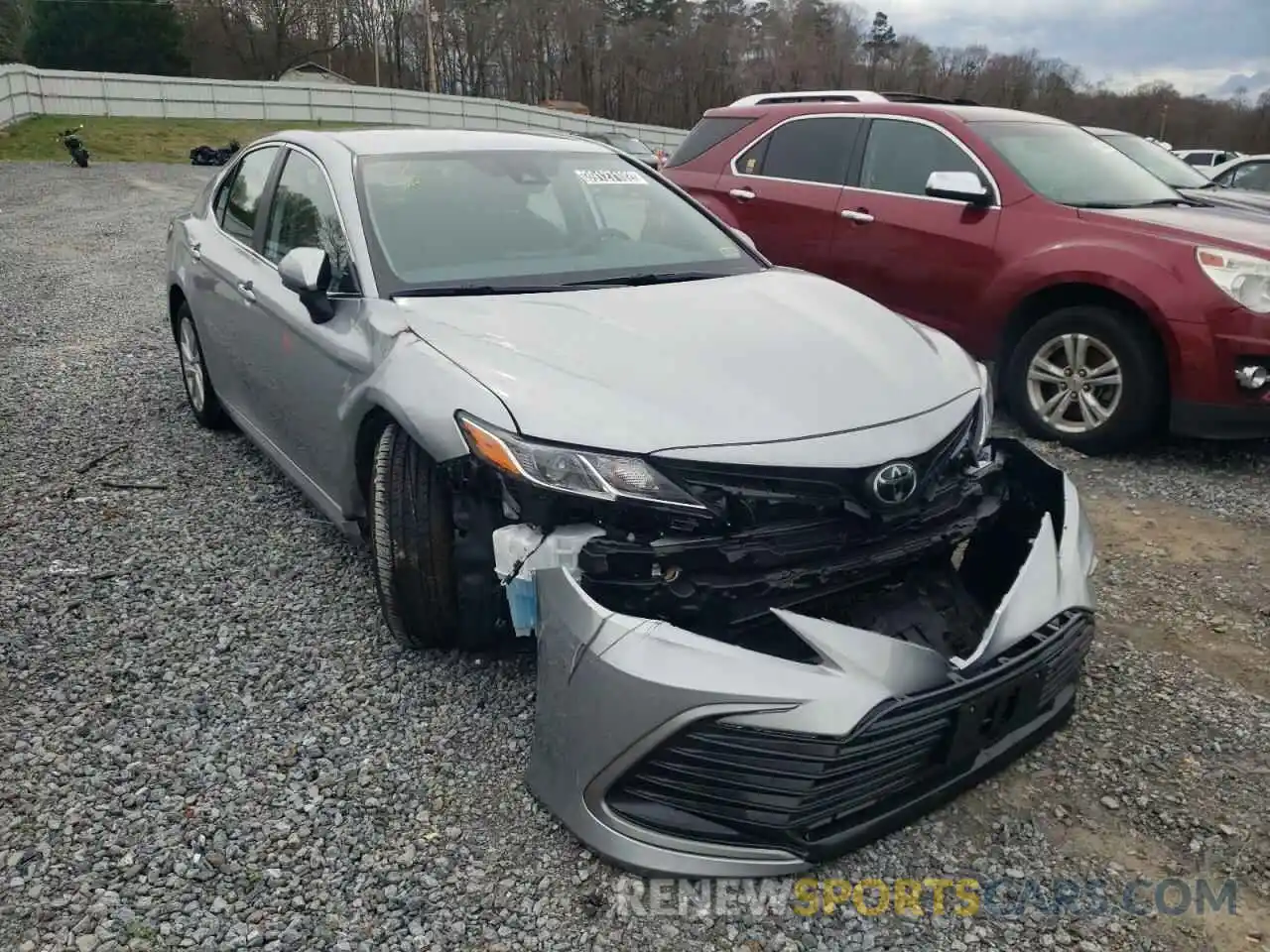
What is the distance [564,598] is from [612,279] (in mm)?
1414

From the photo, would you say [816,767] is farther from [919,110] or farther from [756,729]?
[919,110]

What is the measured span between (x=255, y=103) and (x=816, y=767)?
3956cm

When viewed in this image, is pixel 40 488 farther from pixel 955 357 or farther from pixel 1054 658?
pixel 1054 658

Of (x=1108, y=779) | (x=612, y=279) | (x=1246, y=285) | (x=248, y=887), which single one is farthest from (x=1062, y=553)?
(x=1246, y=285)

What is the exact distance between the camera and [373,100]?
3809 centimetres

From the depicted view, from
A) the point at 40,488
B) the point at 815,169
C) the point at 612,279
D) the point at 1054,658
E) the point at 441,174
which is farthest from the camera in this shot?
the point at 815,169

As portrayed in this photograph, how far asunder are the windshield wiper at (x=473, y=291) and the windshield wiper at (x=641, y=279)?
0.10 meters

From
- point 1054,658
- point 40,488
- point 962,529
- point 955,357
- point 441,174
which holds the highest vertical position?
point 441,174

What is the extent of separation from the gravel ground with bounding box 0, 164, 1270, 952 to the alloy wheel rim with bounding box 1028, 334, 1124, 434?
764mm

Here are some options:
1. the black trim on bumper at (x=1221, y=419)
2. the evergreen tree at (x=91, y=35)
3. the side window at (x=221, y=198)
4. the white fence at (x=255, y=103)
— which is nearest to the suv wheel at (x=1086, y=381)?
the black trim on bumper at (x=1221, y=419)

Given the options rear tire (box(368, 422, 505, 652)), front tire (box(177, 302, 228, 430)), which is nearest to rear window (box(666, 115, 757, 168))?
front tire (box(177, 302, 228, 430))

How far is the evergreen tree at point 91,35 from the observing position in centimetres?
4416

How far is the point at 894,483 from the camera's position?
7.40 ft

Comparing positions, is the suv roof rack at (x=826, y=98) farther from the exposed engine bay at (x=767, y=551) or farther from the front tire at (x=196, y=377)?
the exposed engine bay at (x=767, y=551)
